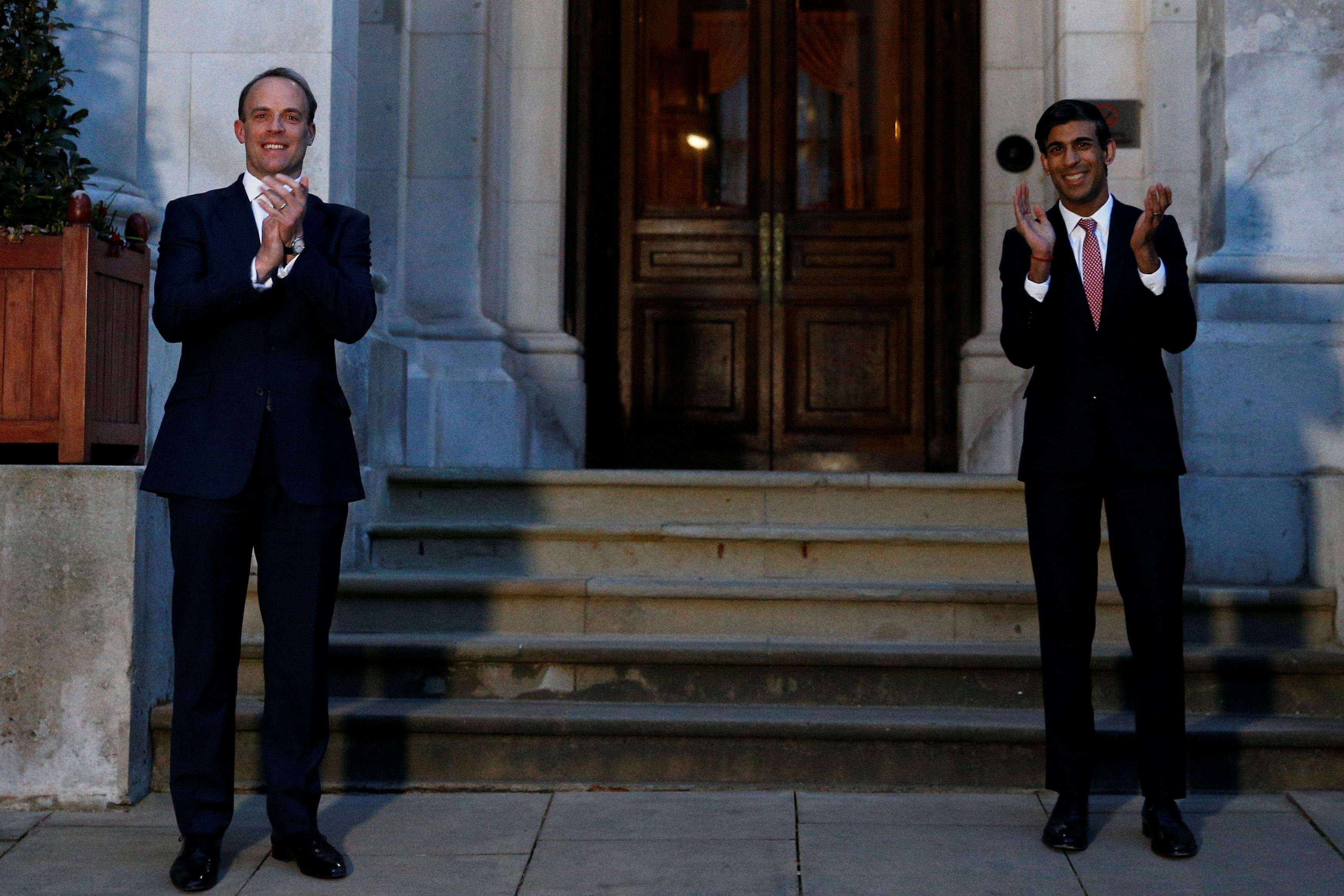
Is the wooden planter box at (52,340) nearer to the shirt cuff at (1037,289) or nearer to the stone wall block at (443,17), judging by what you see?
the shirt cuff at (1037,289)

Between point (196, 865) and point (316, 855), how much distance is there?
0.29 meters

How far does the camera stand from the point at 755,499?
5.87m

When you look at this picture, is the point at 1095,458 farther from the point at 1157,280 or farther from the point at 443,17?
the point at 443,17

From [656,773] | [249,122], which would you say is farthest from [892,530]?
[249,122]

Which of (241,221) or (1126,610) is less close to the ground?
(241,221)

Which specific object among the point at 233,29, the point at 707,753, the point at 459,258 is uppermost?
the point at 233,29

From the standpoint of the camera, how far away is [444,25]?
7.54m

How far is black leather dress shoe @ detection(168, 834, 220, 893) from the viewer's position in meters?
3.60

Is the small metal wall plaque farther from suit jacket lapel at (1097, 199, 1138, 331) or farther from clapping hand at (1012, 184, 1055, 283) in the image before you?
clapping hand at (1012, 184, 1055, 283)

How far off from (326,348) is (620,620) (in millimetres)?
1800

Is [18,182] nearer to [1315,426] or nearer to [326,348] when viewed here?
[326,348]

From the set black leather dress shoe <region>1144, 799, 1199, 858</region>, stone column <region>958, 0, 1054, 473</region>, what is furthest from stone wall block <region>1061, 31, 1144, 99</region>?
black leather dress shoe <region>1144, 799, 1199, 858</region>

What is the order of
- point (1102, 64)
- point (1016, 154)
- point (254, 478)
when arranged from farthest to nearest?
1. point (1016, 154)
2. point (1102, 64)
3. point (254, 478)

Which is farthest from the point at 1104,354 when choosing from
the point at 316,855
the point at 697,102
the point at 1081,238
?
the point at 697,102
